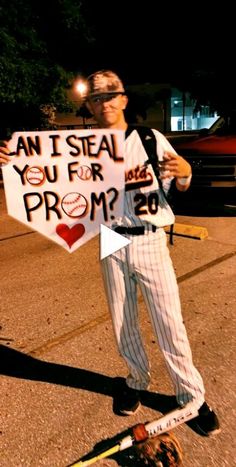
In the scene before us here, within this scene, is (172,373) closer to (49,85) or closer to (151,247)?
(151,247)

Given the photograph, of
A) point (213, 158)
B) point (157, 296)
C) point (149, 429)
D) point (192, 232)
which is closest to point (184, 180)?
point (157, 296)

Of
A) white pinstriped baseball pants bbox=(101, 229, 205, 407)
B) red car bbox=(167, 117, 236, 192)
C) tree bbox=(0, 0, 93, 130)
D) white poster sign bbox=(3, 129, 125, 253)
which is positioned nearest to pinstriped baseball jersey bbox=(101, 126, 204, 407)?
white pinstriped baseball pants bbox=(101, 229, 205, 407)

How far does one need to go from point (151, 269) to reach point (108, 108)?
2.90 ft

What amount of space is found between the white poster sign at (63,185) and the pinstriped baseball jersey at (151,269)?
107 millimetres

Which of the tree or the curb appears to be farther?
the tree

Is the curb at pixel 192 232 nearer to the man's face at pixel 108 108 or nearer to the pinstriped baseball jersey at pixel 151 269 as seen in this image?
the pinstriped baseball jersey at pixel 151 269

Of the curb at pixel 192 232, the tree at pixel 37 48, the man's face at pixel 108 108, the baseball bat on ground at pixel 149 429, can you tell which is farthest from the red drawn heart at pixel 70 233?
the tree at pixel 37 48

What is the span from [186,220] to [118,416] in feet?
16.9

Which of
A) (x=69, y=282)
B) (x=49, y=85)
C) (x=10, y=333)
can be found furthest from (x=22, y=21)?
(x=10, y=333)

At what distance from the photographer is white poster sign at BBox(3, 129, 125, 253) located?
7.79 feet

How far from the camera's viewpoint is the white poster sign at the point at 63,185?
2375 millimetres

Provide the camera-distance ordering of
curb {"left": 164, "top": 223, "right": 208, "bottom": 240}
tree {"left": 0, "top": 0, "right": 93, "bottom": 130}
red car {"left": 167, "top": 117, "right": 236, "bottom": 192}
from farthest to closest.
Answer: tree {"left": 0, "top": 0, "right": 93, "bottom": 130} < red car {"left": 167, "top": 117, "right": 236, "bottom": 192} < curb {"left": 164, "top": 223, "right": 208, "bottom": 240}

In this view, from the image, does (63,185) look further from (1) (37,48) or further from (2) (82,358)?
(1) (37,48)

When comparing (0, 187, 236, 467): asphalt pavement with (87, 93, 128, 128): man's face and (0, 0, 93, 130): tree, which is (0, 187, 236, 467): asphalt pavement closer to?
(87, 93, 128, 128): man's face
